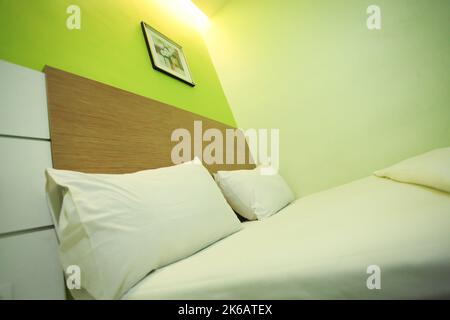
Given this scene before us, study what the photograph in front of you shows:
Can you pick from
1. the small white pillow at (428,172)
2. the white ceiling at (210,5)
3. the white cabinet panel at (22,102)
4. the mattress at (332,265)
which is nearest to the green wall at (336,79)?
the white ceiling at (210,5)

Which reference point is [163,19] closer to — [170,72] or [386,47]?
[170,72]

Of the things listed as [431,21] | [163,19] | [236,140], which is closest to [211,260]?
[236,140]

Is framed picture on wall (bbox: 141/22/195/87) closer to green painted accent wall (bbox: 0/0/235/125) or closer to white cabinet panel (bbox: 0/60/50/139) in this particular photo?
green painted accent wall (bbox: 0/0/235/125)

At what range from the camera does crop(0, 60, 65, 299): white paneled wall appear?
1.96 feet

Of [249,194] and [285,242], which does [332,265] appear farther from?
[249,194]

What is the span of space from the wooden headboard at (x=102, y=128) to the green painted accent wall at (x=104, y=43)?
5.4 inches

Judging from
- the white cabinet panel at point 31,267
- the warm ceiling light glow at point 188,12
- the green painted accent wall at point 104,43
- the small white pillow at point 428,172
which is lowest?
the white cabinet panel at point 31,267

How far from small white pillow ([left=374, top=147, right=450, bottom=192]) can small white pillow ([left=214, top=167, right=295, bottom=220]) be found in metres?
0.69

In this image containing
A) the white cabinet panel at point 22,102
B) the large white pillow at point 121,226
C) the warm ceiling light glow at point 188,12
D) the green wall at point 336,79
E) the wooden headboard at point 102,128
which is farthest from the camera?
the warm ceiling light glow at point 188,12

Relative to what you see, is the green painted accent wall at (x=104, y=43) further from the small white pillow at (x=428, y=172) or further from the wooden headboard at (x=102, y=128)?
the small white pillow at (x=428, y=172)

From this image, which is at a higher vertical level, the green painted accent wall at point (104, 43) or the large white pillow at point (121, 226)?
the green painted accent wall at point (104, 43)

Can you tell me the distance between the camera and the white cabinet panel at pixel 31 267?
581 mm

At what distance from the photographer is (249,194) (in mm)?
1275

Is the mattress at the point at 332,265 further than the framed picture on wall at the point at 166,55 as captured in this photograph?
No
